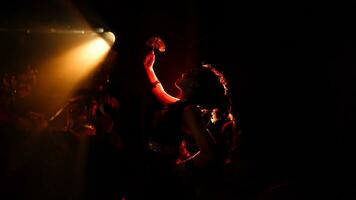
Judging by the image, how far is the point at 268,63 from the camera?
5570mm

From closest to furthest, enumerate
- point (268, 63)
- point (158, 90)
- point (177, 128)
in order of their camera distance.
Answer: point (177, 128)
point (158, 90)
point (268, 63)

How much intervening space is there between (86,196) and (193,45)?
120 inches

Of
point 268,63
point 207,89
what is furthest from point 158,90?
point 268,63

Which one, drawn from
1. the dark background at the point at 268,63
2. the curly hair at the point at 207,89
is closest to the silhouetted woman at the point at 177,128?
the curly hair at the point at 207,89

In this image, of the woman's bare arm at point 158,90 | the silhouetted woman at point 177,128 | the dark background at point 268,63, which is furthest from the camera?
the dark background at point 268,63

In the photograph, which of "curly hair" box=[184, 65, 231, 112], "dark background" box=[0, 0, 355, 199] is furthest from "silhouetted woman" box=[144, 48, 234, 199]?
"dark background" box=[0, 0, 355, 199]

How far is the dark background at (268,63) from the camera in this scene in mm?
5297

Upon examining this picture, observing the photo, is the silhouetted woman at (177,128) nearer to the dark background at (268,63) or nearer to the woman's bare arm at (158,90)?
the woman's bare arm at (158,90)

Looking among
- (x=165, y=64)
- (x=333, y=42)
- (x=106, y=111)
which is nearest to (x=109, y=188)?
(x=106, y=111)

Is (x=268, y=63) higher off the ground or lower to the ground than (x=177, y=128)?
higher

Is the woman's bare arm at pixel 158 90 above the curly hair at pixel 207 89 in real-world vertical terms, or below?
above

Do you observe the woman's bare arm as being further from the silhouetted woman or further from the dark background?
the dark background

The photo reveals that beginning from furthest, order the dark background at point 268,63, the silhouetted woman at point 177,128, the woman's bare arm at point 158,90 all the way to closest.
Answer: the dark background at point 268,63 → the woman's bare arm at point 158,90 → the silhouetted woman at point 177,128

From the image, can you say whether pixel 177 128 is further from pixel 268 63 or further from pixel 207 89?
pixel 268 63
